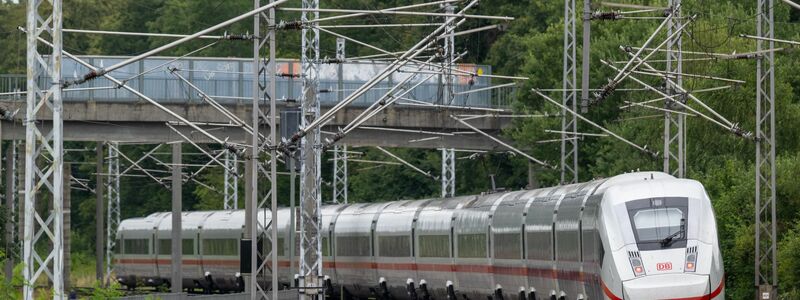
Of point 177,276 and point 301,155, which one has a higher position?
point 301,155

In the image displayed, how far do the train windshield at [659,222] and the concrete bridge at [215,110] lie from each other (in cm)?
2484

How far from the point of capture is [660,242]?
28.5 meters

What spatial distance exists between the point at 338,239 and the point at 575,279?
22105 millimetres

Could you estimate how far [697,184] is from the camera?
29.4 meters

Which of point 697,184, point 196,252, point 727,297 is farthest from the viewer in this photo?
point 196,252

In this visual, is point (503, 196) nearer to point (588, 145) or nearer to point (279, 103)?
point (279, 103)

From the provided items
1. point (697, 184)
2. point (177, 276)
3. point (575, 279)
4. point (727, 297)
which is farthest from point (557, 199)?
point (177, 276)

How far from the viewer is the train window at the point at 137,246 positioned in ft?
229

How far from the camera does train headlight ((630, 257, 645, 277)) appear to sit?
2825 cm

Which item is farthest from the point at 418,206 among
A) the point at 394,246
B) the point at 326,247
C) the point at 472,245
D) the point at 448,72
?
the point at 326,247

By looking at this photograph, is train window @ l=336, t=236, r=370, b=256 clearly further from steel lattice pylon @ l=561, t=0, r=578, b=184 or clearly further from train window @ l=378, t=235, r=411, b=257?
steel lattice pylon @ l=561, t=0, r=578, b=184

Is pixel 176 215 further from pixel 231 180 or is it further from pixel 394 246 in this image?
pixel 231 180

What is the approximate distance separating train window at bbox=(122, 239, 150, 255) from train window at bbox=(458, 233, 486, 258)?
1140 inches

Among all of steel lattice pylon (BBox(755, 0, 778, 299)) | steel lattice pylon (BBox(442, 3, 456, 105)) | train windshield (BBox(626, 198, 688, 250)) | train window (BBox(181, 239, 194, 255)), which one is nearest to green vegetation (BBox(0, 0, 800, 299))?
Answer: steel lattice pylon (BBox(755, 0, 778, 299))
